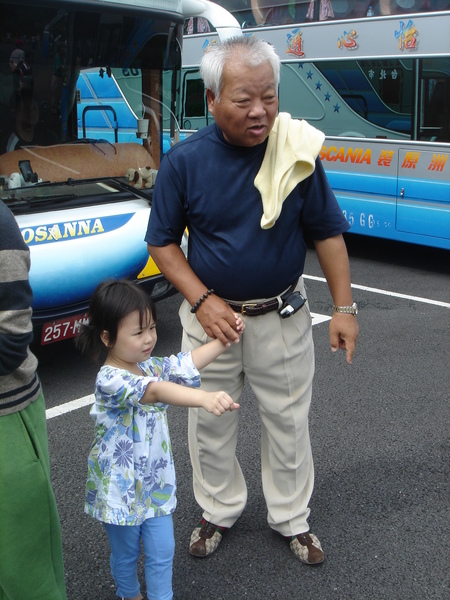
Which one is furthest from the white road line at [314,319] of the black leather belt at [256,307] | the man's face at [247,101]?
the man's face at [247,101]

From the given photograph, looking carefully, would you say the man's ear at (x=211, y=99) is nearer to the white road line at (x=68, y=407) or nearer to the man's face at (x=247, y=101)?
the man's face at (x=247, y=101)

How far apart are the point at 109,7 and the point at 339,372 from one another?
8.76 ft

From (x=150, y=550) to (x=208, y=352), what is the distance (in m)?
0.62

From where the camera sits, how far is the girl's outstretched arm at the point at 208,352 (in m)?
2.32

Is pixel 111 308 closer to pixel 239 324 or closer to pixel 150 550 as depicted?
pixel 239 324

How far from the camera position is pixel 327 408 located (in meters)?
4.14

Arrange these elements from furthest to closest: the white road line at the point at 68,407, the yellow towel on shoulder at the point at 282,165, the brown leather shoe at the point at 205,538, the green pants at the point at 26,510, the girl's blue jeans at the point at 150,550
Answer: the white road line at the point at 68,407 < the brown leather shoe at the point at 205,538 < the yellow towel on shoulder at the point at 282,165 < the girl's blue jeans at the point at 150,550 < the green pants at the point at 26,510

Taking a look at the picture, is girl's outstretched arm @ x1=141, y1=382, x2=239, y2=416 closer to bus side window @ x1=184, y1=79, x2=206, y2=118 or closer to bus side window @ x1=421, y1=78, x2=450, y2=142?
bus side window @ x1=421, y1=78, x2=450, y2=142

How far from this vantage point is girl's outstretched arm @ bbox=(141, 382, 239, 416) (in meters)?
1.96

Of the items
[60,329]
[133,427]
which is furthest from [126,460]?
[60,329]

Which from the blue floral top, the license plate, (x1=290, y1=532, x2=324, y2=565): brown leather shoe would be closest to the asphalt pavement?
(x1=290, y1=532, x2=324, y2=565): brown leather shoe

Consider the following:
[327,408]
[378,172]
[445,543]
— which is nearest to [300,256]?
[445,543]

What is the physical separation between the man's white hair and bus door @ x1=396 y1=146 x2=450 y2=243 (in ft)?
16.8

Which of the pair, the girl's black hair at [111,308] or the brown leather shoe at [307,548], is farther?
the brown leather shoe at [307,548]
